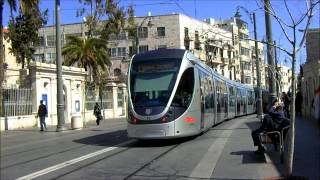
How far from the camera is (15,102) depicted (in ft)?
119

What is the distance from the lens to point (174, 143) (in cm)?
1998

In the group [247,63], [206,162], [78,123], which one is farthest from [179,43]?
[206,162]

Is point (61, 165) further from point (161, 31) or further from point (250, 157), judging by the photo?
point (161, 31)

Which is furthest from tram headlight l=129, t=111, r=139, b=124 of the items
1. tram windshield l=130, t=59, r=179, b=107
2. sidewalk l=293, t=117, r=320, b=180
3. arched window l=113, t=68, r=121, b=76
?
arched window l=113, t=68, r=121, b=76

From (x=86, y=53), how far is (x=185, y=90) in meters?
38.9

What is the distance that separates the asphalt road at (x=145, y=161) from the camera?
40.6 ft

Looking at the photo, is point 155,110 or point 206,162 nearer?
point 206,162

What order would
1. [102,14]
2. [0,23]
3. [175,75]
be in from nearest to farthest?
[175,75] < [0,23] < [102,14]

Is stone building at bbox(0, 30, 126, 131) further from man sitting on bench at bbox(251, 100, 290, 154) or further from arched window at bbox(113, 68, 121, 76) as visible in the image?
arched window at bbox(113, 68, 121, 76)

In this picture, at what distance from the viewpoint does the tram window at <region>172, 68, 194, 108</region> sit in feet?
→ 62.5

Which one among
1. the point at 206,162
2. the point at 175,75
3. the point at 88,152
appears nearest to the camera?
the point at 206,162

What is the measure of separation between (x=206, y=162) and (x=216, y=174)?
6.49 feet

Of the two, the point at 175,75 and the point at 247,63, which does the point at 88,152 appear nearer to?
the point at 175,75

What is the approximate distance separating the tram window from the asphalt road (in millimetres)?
1408
